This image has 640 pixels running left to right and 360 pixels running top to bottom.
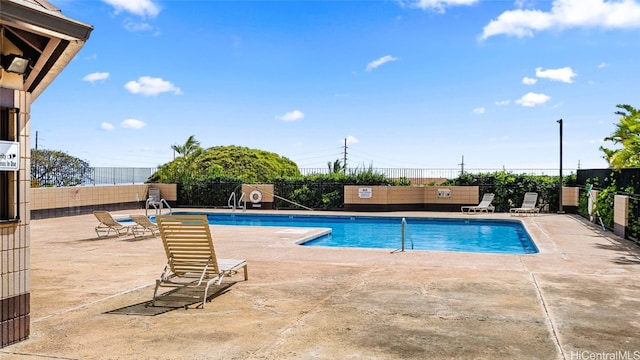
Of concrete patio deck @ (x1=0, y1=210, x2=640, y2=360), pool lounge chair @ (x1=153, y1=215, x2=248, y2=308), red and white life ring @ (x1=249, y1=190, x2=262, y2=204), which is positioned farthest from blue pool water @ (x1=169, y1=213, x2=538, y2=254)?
pool lounge chair @ (x1=153, y1=215, x2=248, y2=308)

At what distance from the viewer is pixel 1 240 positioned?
4.05m

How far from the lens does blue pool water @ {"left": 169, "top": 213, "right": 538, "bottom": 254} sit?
538 inches

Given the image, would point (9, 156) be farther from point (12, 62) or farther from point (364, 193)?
point (364, 193)

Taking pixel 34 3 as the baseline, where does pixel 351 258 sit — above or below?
below

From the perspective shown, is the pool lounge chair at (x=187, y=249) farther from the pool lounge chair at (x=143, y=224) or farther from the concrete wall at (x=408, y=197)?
the concrete wall at (x=408, y=197)

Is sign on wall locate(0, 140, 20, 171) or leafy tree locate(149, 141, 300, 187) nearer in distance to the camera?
sign on wall locate(0, 140, 20, 171)

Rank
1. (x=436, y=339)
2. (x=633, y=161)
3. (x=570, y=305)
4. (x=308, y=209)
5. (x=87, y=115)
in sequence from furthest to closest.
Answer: (x=87, y=115)
(x=308, y=209)
(x=633, y=161)
(x=570, y=305)
(x=436, y=339)

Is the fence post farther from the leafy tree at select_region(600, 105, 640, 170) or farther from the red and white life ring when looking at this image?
the red and white life ring

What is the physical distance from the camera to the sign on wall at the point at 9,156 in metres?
3.97

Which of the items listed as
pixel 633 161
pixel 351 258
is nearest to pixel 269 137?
pixel 633 161

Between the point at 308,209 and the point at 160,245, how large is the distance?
12436 millimetres

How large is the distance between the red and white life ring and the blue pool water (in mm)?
2223

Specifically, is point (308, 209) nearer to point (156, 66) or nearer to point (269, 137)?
point (156, 66)

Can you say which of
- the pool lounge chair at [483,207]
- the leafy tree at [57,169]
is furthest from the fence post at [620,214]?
the leafy tree at [57,169]
